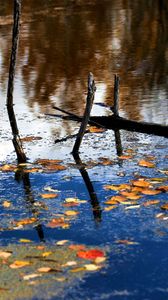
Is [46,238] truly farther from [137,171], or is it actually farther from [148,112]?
[148,112]

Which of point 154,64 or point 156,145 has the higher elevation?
point 156,145

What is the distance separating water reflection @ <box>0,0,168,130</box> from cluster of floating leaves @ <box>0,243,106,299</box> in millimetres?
5847

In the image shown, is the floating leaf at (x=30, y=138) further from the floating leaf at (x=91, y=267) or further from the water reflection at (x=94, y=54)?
the floating leaf at (x=91, y=267)

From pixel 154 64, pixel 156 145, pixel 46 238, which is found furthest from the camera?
pixel 154 64

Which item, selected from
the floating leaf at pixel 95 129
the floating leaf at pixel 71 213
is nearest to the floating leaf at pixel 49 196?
the floating leaf at pixel 71 213

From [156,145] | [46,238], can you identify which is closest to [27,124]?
[156,145]

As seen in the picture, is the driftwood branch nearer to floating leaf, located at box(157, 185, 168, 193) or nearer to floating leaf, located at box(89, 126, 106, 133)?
floating leaf, located at box(157, 185, 168, 193)

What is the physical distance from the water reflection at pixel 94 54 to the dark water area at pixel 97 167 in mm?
41

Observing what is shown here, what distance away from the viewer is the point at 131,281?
5.36 meters

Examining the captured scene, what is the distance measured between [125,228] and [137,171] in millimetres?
1938

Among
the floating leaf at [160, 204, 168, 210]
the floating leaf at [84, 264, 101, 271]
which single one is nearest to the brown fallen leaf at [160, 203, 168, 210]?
the floating leaf at [160, 204, 168, 210]

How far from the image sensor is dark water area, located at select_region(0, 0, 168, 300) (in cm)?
558

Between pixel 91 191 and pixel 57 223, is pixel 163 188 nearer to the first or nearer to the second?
pixel 91 191

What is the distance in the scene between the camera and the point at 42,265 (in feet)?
18.5
